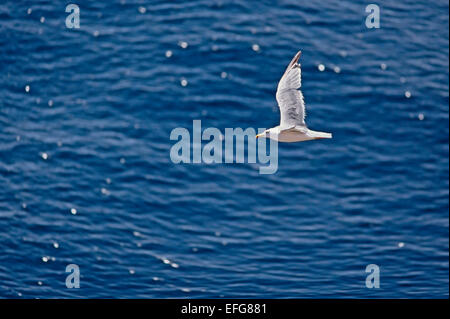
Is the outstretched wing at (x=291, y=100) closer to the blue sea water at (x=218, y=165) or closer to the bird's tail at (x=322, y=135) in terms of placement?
the bird's tail at (x=322, y=135)

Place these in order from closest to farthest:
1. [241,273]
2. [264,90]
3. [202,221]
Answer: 1. [241,273]
2. [202,221]
3. [264,90]

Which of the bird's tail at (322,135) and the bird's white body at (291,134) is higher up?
the bird's white body at (291,134)

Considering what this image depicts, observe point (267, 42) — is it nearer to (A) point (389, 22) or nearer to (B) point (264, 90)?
(B) point (264, 90)

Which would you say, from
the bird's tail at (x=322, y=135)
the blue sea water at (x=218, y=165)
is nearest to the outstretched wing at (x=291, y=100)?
the bird's tail at (x=322, y=135)

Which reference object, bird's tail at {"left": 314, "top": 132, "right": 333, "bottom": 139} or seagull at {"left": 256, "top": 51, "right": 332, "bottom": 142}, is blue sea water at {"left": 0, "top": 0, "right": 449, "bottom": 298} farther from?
bird's tail at {"left": 314, "top": 132, "right": 333, "bottom": 139}

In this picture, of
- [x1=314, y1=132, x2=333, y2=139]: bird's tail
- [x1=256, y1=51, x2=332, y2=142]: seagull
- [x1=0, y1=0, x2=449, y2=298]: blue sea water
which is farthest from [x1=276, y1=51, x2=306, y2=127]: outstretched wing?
[x1=0, y1=0, x2=449, y2=298]: blue sea water

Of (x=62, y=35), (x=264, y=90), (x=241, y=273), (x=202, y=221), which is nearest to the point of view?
(x=241, y=273)

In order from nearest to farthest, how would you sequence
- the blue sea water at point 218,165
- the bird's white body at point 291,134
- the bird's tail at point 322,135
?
the bird's tail at point 322,135 < the bird's white body at point 291,134 < the blue sea water at point 218,165

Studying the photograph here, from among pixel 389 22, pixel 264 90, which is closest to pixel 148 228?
pixel 264 90

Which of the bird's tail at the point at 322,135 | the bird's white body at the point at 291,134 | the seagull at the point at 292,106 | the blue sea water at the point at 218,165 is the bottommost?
the bird's tail at the point at 322,135
